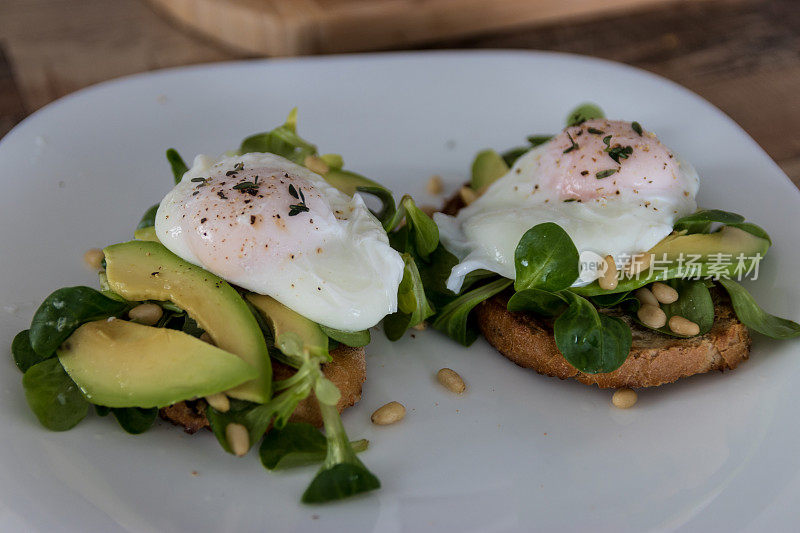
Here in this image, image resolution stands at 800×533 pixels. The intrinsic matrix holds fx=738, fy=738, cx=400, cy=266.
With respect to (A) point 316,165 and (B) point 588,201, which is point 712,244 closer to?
(B) point 588,201

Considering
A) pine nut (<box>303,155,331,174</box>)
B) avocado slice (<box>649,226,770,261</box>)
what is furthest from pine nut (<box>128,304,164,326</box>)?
avocado slice (<box>649,226,770,261</box>)

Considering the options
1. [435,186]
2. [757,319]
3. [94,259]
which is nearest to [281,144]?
[435,186]

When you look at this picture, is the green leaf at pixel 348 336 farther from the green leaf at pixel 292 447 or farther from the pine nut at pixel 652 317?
the pine nut at pixel 652 317

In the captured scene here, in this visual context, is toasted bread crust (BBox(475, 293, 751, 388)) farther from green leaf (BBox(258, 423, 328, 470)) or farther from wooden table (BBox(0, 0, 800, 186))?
wooden table (BBox(0, 0, 800, 186))

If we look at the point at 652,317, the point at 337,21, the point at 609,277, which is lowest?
the point at 652,317

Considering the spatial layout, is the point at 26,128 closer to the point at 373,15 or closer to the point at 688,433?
the point at 373,15
